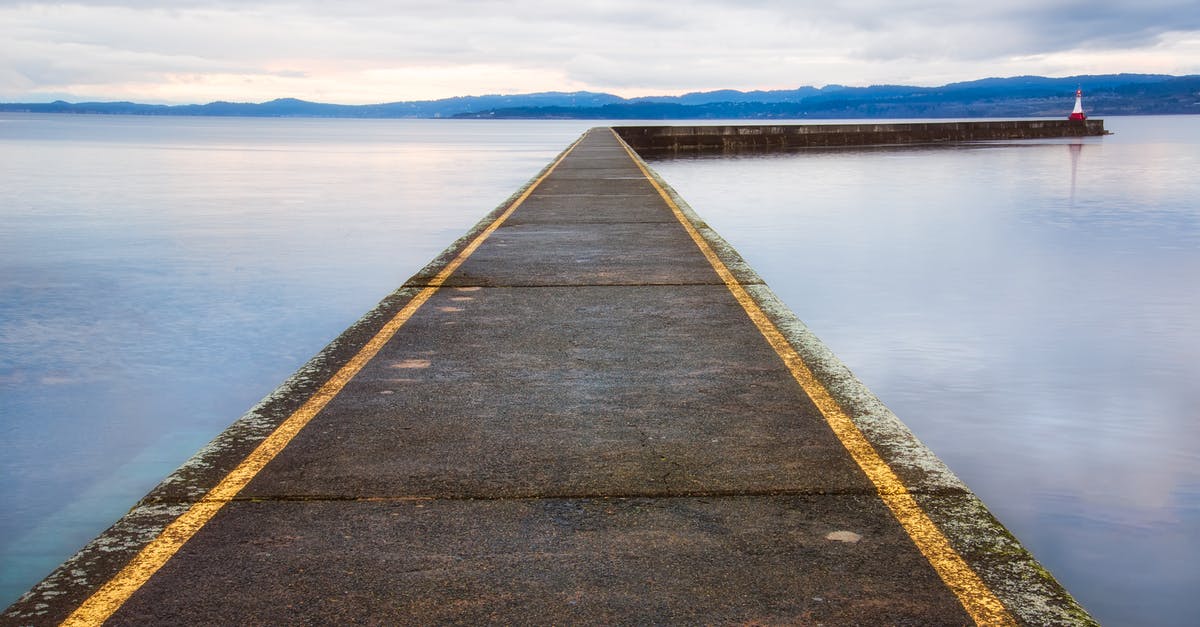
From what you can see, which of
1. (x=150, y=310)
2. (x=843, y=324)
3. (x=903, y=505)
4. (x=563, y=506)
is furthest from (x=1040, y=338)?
(x=150, y=310)

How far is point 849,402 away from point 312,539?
120 inches

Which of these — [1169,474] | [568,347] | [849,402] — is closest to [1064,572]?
[849,402]

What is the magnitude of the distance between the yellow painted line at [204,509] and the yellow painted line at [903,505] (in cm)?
270

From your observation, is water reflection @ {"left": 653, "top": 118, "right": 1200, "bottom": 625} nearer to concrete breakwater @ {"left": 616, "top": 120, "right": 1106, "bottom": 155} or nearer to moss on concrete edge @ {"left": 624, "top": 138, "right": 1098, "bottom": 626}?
moss on concrete edge @ {"left": 624, "top": 138, "right": 1098, "bottom": 626}

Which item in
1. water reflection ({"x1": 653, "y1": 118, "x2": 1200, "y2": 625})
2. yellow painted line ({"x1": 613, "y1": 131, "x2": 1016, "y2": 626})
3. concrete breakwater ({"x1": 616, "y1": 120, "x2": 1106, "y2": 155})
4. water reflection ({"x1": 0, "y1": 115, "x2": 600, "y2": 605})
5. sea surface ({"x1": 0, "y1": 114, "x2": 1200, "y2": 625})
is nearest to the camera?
yellow painted line ({"x1": 613, "y1": 131, "x2": 1016, "y2": 626})

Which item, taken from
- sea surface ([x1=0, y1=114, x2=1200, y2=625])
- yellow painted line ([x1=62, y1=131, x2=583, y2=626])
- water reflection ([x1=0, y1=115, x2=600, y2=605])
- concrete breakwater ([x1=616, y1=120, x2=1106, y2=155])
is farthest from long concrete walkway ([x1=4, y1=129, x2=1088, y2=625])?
concrete breakwater ([x1=616, y1=120, x2=1106, y2=155])

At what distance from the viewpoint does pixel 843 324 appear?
43.5 ft

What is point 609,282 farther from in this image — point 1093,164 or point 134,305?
point 1093,164

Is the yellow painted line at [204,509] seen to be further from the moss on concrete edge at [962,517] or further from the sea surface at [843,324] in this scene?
the moss on concrete edge at [962,517]

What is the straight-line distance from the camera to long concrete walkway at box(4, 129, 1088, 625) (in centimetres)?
351

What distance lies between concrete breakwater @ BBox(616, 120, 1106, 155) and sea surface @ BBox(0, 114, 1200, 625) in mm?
27182

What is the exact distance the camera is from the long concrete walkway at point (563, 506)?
351cm

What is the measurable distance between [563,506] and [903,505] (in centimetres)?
137

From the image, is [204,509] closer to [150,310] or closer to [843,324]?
[843,324]
